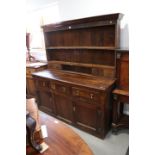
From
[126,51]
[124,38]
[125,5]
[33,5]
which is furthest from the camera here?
[33,5]

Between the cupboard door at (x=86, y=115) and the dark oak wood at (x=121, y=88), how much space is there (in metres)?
0.30

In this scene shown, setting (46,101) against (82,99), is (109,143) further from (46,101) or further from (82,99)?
(46,101)

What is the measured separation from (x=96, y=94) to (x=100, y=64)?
0.64 meters

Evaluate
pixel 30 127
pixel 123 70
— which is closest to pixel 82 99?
pixel 123 70

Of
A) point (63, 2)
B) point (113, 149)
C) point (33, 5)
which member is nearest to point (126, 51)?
point (113, 149)

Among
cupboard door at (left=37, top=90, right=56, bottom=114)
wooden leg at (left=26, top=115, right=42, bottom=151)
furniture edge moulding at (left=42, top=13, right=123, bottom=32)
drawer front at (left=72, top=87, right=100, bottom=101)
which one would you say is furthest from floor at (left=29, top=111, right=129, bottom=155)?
furniture edge moulding at (left=42, top=13, right=123, bottom=32)

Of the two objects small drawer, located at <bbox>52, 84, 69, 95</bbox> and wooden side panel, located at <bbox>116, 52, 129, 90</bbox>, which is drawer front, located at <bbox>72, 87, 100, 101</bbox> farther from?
wooden side panel, located at <bbox>116, 52, 129, 90</bbox>

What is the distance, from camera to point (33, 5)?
3182 mm

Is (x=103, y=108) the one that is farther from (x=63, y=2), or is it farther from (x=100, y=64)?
(x=63, y=2)

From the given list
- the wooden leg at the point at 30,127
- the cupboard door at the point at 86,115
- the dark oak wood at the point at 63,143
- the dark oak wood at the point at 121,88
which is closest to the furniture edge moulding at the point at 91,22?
the dark oak wood at the point at 121,88

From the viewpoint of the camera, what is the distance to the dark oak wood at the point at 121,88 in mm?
1798

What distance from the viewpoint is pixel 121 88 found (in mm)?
1943

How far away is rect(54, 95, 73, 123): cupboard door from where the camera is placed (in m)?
2.24

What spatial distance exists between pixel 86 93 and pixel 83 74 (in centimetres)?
58
